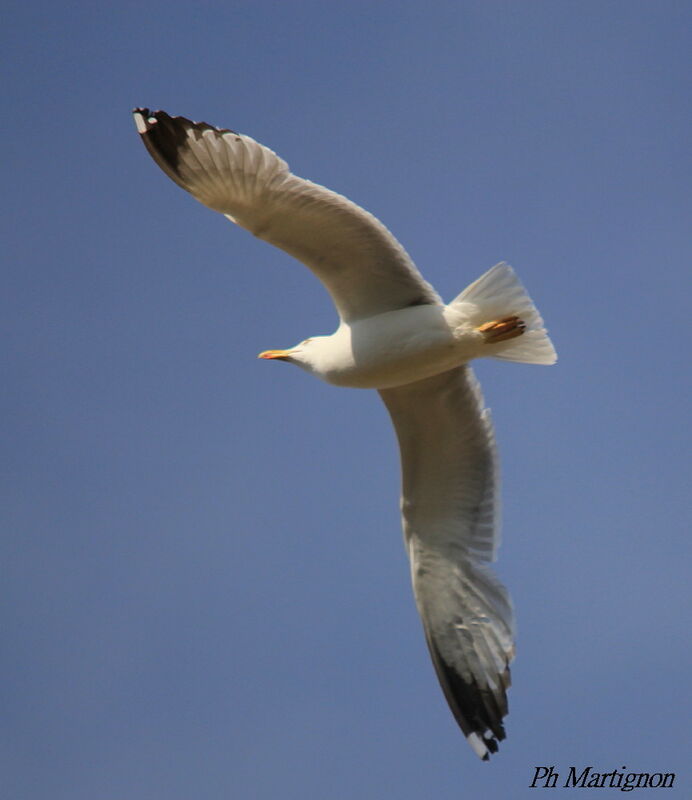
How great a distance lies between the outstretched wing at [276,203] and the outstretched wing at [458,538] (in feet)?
2.97

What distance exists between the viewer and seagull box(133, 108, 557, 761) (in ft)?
23.1

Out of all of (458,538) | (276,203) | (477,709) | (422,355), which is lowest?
(477,709)

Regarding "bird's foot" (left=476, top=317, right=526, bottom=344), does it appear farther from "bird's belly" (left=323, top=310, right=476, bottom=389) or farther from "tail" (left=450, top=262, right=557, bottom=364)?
"bird's belly" (left=323, top=310, right=476, bottom=389)

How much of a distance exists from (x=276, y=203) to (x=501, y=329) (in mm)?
1473

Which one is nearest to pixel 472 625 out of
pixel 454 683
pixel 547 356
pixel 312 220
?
pixel 454 683

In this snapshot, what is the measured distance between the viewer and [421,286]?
294 inches

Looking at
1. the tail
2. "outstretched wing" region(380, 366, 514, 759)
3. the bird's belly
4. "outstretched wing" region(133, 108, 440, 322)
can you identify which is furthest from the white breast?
"outstretched wing" region(380, 366, 514, 759)

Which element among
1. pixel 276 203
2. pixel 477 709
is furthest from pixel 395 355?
pixel 477 709

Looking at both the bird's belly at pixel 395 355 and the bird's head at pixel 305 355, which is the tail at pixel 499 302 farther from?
the bird's head at pixel 305 355

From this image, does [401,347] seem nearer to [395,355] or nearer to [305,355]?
[395,355]

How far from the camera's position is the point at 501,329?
24.0 feet

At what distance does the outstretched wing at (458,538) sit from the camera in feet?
26.2

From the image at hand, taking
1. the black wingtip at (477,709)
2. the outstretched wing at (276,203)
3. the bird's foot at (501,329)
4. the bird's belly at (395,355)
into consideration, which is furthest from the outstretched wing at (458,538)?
the outstretched wing at (276,203)

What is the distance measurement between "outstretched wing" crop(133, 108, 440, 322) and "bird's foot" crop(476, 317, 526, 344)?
16.9 inches
